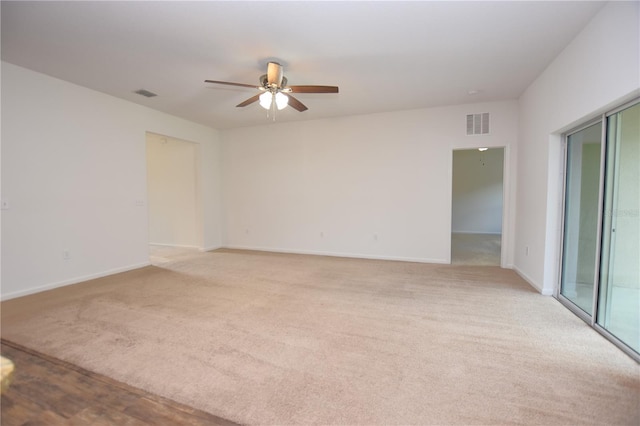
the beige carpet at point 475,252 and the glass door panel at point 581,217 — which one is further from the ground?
the glass door panel at point 581,217

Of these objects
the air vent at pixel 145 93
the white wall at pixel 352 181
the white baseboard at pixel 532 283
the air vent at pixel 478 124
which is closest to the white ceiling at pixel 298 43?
the air vent at pixel 145 93

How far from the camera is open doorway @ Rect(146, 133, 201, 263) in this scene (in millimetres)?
6352

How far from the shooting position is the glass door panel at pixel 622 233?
2186 millimetres

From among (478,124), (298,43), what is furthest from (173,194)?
(478,124)

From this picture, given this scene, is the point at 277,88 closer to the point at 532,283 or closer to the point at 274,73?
the point at 274,73

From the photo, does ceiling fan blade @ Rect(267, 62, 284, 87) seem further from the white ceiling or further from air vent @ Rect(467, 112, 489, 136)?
air vent @ Rect(467, 112, 489, 136)

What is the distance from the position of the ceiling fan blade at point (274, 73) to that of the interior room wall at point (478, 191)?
787cm

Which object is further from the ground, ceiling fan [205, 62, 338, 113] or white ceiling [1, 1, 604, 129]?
white ceiling [1, 1, 604, 129]

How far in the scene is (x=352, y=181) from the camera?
18.1ft

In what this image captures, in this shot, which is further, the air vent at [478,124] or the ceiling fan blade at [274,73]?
the air vent at [478,124]

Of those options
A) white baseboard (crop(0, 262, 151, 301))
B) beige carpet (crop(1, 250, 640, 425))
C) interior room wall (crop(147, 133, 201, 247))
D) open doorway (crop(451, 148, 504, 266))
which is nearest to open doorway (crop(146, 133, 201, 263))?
interior room wall (crop(147, 133, 201, 247))

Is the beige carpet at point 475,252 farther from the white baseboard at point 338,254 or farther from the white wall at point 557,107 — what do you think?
the white wall at point 557,107

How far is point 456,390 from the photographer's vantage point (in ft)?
5.63

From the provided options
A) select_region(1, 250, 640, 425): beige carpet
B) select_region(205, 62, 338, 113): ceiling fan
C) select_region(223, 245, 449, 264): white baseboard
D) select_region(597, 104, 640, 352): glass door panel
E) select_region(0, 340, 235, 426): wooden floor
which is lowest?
select_region(0, 340, 235, 426): wooden floor
